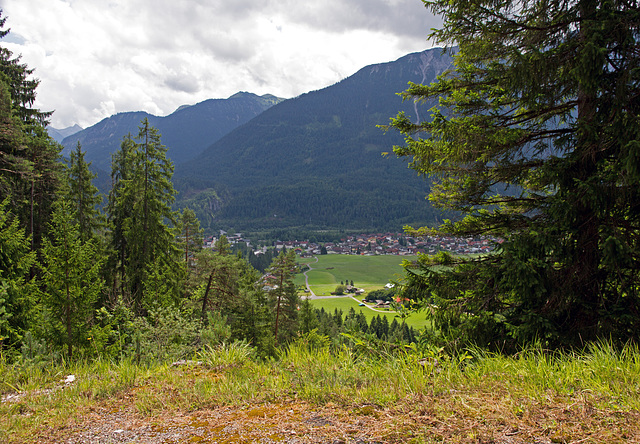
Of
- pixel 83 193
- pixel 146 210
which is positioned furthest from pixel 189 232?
pixel 146 210

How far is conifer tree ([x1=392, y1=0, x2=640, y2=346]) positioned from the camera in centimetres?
404

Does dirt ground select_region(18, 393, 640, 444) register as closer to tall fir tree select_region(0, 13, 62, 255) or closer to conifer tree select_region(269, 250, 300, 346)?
tall fir tree select_region(0, 13, 62, 255)

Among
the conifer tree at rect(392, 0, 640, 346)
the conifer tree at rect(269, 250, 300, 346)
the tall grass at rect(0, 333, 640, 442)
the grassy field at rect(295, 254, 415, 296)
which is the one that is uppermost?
the conifer tree at rect(392, 0, 640, 346)

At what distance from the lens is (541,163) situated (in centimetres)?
502

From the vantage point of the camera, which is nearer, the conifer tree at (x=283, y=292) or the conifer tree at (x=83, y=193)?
the conifer tree at (x=83, y=193)

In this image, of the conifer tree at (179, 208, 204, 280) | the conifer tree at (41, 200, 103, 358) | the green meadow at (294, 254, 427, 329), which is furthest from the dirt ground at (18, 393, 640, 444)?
the green meadow at (294, 254, 427, 329)

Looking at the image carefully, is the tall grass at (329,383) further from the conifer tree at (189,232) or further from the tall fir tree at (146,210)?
the conifer tree at (189,232)

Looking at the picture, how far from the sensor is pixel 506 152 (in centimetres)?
512

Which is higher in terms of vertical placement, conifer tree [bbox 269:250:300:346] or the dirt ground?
the dirt ground

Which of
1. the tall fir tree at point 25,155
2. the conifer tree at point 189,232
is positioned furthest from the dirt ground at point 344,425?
the conifer tree at point 189,232

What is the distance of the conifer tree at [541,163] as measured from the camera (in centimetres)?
404

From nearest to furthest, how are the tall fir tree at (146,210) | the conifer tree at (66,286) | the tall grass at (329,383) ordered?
the tall grass at (329,383)
the conifer tree at (66,286)
the tall fir tree at (146,210)

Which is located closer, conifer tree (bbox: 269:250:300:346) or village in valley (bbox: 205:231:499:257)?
conifer tree (bbox: 269:250:300:346)

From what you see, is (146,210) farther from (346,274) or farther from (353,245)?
(353,245)
